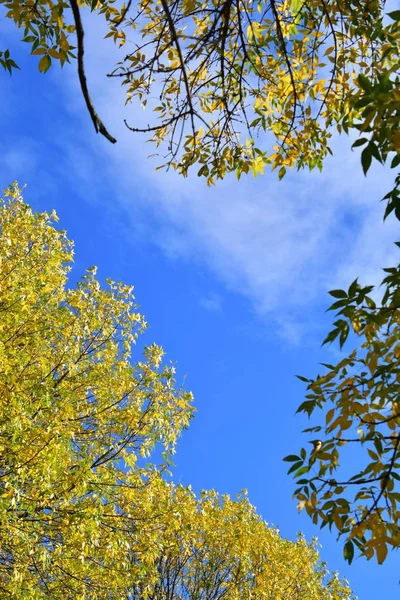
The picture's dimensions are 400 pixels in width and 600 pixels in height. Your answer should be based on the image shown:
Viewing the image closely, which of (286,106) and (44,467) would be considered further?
(44,467)

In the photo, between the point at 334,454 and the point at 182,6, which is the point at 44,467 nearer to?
the point at 334,454

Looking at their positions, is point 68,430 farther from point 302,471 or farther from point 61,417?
point 302,471

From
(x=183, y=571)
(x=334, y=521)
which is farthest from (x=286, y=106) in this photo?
(x=183, y=571)

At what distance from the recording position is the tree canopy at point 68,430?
22.0ft

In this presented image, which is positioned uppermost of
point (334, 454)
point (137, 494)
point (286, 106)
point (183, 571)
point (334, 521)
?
point (286, 106)

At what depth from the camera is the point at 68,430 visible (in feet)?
23.1

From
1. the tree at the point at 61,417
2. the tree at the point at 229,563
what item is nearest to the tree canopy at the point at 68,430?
the tree at the point at 61,417

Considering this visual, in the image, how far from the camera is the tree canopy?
6691 millimetres

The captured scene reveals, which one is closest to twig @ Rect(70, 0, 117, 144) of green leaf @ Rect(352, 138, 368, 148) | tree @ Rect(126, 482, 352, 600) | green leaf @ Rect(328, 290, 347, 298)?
green leaf @ Rect(352, 138, 368, 148)

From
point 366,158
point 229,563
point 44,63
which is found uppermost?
point 229,563

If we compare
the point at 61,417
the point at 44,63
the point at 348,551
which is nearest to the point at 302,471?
the point at 348,551

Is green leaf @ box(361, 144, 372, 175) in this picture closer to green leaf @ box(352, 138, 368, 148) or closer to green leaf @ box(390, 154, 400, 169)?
green leaf @ box(352, 138, 368, 148)

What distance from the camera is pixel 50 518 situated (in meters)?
7.11

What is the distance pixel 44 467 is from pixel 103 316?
3338 mm
